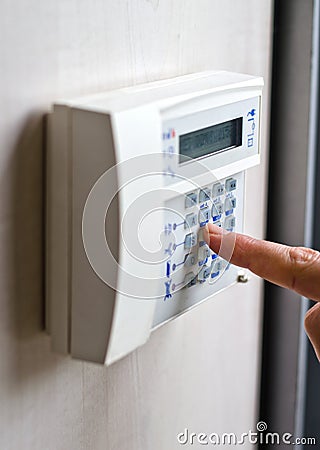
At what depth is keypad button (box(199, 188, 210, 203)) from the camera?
1.60 ft

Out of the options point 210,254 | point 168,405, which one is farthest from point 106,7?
point 168,405

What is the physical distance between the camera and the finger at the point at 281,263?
53 centimetres

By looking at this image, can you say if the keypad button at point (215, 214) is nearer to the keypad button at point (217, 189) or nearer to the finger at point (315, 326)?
the keypad button at point (217, 189)

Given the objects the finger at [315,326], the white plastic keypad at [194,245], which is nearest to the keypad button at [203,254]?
the white plastic keypad at [194,245]

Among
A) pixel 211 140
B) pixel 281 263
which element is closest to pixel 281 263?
pixel 281 263

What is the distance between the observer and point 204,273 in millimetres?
512

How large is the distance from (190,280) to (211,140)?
0.29 ft

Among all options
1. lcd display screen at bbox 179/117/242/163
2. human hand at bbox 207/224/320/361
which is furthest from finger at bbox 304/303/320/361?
lcd display screen at bbox 179/117/242/163

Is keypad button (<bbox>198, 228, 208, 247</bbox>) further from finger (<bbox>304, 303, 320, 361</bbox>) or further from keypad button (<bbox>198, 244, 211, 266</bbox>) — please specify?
finger (<bbox>304, 303, 320, 361</bbox>)

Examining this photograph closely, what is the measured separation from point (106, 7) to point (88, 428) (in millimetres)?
254

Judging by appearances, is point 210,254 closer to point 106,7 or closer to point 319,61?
point 106,7

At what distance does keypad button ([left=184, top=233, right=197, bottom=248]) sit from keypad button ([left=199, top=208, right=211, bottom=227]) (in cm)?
1

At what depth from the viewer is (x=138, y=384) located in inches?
21.3

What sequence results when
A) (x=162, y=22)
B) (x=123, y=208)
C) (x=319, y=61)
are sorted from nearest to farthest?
1. (x=123, y=208)
2. (x=162, y=22)
3. (x=319, y=61)
